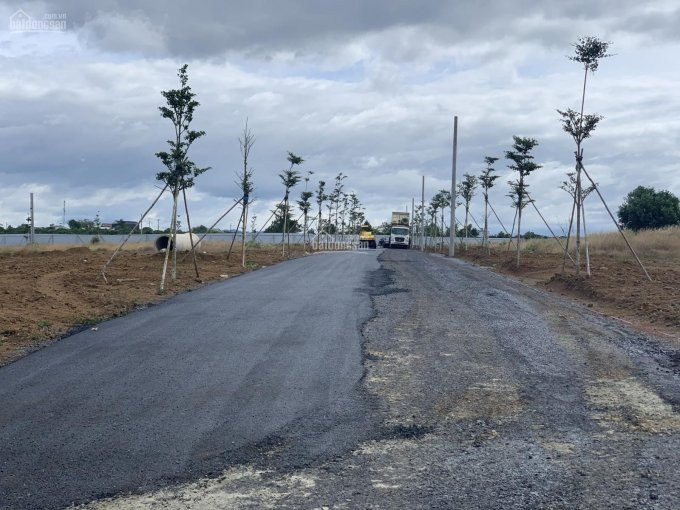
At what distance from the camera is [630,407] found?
7711 mm

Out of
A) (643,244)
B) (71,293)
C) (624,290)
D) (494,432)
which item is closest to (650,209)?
(643,244)

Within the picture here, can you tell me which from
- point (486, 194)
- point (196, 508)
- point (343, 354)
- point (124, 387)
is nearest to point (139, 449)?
point (196, 508)

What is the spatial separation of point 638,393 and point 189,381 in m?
5.32

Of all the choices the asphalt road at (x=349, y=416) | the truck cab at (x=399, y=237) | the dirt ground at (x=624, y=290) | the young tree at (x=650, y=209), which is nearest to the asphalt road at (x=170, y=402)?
the asphalt road at (x=349, y=416)

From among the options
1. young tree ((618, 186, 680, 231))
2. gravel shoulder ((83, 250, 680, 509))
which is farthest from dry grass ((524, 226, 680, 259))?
gravel shoulder ((83, 250, 680, 509))

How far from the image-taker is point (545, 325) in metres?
13.2

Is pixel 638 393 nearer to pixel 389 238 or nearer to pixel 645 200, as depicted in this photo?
pixel 645 200

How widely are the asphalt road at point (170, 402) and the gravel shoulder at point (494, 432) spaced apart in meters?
0.33

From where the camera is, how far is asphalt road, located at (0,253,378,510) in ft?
19.6

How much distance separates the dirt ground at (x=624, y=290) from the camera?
14.5 m

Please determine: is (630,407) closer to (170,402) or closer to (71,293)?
(170,402)

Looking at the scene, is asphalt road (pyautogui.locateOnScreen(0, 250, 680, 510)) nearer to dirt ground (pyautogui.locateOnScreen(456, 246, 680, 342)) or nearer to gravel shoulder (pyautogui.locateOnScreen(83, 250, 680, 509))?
gravel shoulder (pyautogui.locateOnScreen(83, 250, 680, 509))

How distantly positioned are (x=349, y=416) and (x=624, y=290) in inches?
524

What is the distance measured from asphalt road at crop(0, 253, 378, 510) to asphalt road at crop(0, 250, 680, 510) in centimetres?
3
